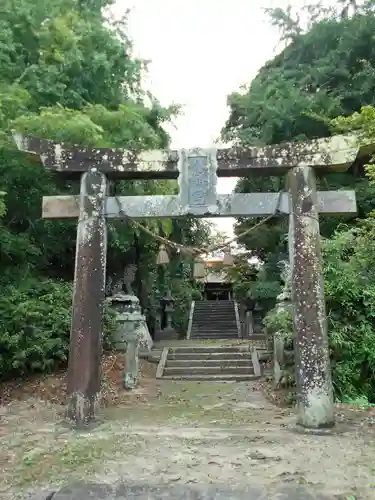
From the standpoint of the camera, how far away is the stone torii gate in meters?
6.88

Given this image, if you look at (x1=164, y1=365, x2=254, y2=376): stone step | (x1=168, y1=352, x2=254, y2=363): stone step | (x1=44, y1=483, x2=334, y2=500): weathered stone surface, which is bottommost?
(x1=164, y1=365, x2=254, y2=376): stone step

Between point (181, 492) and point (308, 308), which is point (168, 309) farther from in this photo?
point (181, 492)

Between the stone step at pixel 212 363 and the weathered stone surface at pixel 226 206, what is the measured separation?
5.07 m

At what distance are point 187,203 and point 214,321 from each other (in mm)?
17423

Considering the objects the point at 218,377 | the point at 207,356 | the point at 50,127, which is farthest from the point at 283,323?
the point at 50,127

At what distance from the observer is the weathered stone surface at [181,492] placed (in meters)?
4.27

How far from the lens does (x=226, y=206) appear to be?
24.2 feet

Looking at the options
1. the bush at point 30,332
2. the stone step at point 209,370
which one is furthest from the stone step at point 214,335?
the bush at point 30,332

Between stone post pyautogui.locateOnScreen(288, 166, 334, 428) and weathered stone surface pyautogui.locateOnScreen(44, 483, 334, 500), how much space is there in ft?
7.23

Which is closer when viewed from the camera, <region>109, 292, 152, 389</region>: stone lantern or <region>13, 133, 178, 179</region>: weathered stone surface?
<region>13, 133, 178, 179</region>: weathered stone surface

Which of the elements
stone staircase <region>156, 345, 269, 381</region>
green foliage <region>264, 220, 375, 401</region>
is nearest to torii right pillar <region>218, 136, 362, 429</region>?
green foliage <region>264, 220, 375, 401</region>

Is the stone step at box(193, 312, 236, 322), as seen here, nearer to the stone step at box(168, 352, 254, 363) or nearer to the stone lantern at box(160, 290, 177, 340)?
the stone lantern at box(160, 290, 177, 340)

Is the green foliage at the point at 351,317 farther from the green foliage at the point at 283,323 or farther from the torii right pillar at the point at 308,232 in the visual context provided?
the torii right pillar at the point at 308,232

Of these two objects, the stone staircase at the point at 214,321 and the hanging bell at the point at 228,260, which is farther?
the hanging bell at the point at 228,260
